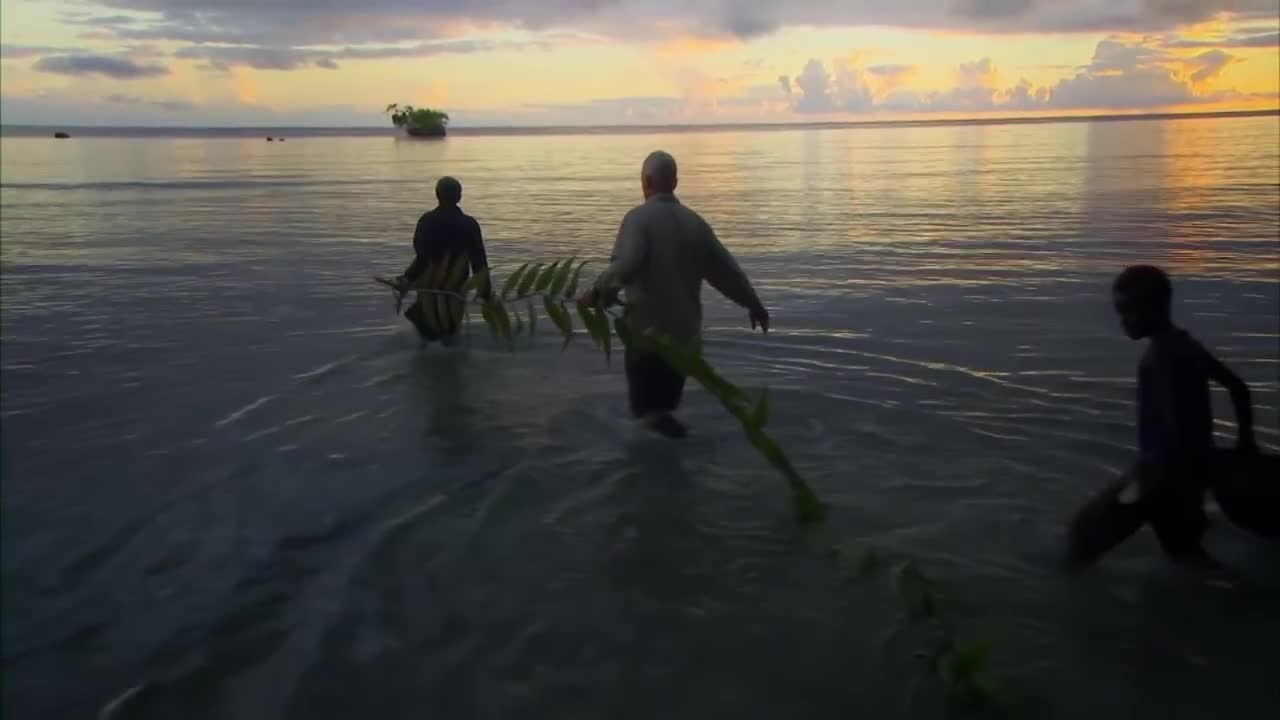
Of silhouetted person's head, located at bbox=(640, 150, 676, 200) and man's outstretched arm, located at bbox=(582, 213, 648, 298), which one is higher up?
silhouetted person's head, located at bbox=(640, 150, 676, 200)

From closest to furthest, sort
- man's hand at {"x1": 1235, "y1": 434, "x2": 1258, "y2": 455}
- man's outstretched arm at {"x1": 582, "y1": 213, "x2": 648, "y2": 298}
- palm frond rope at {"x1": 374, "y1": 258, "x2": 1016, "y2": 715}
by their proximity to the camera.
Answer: palm frond rope at {"x1": 374, "y1": 258, "x2": 1016, "y2": 715}
man's hand at {"x1": 1235, "y1": 434, "x2": 1258, "y2": 455}
man's outstretched arm at {"x1": 582, "y1": 213, "x2": 648, "y2": 298}

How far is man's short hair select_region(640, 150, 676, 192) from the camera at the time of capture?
20.1 ft

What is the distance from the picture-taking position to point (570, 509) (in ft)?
18.6

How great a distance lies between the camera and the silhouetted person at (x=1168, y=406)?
156 inches

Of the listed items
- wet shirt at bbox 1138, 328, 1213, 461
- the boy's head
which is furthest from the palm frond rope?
the boy's head

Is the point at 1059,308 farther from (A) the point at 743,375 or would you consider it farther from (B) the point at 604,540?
(B) the point at 604,540

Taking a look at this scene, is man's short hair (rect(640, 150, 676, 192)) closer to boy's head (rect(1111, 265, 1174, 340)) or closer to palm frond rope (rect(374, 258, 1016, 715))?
boy's head (rect(1111, 265, 1174, 340))

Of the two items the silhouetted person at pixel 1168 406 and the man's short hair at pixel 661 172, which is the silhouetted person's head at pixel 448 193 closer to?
the man's short hair at pixel 661 172

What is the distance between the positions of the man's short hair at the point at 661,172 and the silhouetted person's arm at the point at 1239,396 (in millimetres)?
3139

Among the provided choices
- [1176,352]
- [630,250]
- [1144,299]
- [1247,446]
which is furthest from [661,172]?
[1247,446]

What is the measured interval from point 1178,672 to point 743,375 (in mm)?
5346

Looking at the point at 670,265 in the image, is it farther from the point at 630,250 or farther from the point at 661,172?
the point at 661,172

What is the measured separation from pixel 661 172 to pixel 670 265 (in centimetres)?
55

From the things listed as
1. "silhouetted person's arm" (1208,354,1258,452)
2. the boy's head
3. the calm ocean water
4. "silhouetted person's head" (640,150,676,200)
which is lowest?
the calm ocean water
